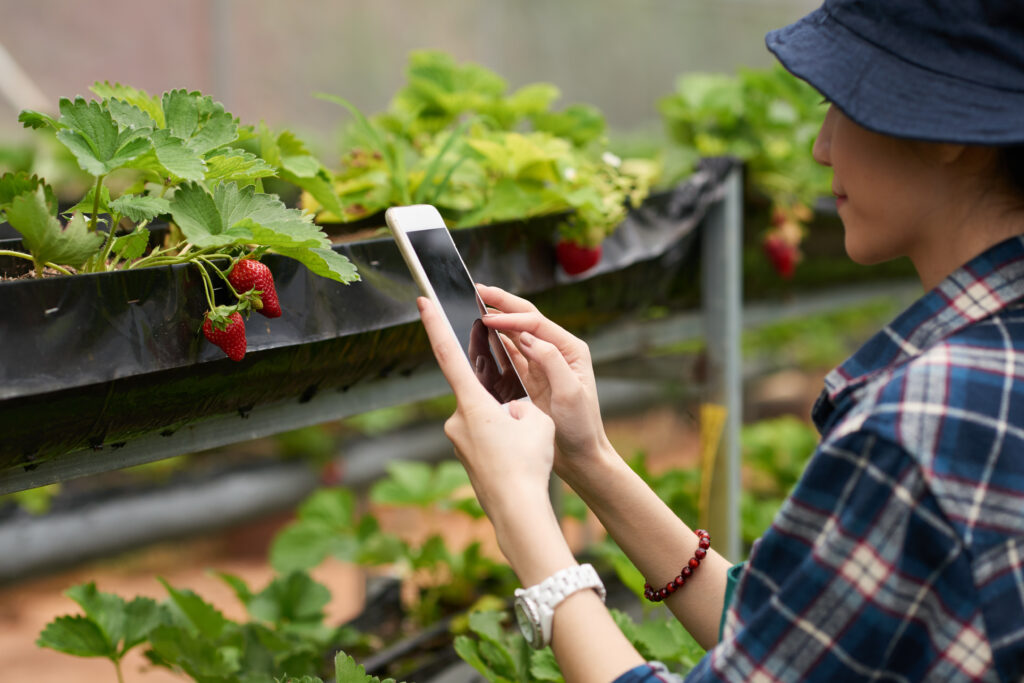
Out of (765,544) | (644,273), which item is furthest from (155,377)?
(644,273)

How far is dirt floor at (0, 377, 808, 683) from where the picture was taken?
10.7 ft

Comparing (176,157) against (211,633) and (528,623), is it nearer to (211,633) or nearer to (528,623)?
(528,623)

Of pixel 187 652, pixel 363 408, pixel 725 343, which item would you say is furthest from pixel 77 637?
pixel 725 343

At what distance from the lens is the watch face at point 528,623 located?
0.87 m

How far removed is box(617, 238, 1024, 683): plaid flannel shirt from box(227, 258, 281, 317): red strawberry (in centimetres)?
64

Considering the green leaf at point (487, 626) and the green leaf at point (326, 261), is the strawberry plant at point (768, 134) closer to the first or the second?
the green leaf at point (487, 626)

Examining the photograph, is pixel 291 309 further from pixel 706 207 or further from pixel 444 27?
pixel 444 27

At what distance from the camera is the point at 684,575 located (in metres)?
1.10

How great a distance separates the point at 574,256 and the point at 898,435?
111 centimetres

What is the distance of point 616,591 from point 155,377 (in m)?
1.69

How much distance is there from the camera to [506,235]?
1.66 metres

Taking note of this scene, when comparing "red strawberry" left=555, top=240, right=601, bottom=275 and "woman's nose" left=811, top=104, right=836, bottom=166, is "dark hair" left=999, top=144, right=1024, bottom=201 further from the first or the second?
"red strawberry" left=555, top=240, right=601, bottom=275

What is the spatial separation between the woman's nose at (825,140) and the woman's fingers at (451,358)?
0.40 metres

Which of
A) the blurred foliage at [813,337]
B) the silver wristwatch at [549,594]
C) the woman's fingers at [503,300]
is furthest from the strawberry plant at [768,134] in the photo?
the blurred foliage at [813,337]
